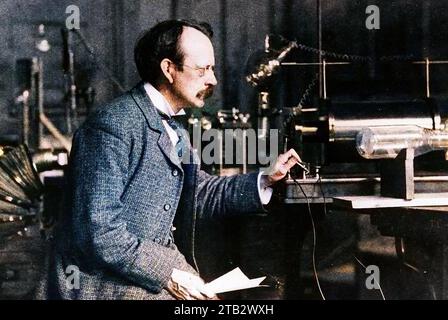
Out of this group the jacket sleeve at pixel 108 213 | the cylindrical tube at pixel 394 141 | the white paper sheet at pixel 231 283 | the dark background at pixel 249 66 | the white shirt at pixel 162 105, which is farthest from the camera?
the dark background at pixel 249 66

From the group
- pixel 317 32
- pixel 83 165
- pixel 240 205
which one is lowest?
pixel 240 205

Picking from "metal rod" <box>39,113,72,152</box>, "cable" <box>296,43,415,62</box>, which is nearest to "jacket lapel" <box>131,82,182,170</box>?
"cable" <box>296,43,415,62</box>

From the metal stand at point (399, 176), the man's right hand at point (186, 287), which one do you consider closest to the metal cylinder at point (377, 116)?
the metal stand at point (399, 176)

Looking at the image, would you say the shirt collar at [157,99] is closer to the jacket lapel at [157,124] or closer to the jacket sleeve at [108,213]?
the jacket lapel at [157,124]

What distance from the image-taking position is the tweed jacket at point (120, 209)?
67.8 inches

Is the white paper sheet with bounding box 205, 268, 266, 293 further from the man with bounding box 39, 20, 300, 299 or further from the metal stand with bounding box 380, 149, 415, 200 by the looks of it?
the metal stand with bounding box 380, 149, 415, 200

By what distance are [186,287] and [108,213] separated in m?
0.35

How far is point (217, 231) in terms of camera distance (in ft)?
11.0

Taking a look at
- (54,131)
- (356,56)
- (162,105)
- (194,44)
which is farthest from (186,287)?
(54,131)

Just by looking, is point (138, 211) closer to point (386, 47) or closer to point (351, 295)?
point (351, 295)

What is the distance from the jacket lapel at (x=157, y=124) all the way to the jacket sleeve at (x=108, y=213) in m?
0.12

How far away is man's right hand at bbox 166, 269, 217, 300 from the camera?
180cm

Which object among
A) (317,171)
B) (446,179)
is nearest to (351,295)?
(317,171)
